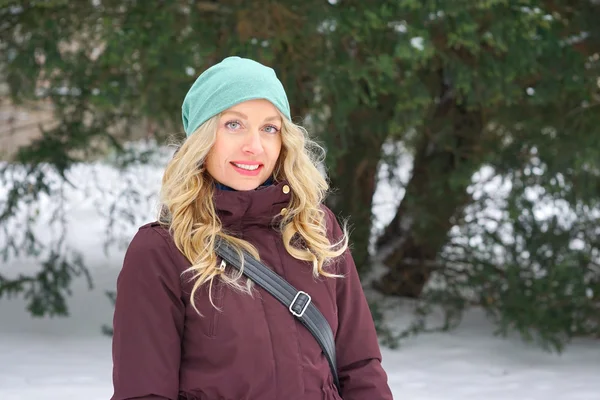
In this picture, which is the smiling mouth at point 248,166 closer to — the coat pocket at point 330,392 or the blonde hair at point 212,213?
the blonde hair at point 212,213

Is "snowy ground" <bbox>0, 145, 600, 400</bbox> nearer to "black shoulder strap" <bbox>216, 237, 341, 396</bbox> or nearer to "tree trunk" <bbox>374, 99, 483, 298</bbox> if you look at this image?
"tree trunk" <bbox>374, 99, 483, 298</bbox>

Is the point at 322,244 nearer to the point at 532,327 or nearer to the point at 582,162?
the point at 582,162

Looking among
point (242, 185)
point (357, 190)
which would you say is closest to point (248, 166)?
point (242, 185)

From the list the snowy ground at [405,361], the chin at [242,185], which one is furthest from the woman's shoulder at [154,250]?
the snowy ground at [405,361]

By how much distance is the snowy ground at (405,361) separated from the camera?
5.43m

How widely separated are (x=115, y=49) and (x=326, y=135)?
1568 mm

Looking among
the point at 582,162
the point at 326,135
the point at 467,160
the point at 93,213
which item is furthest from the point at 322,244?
the point at 93,213

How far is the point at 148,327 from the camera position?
193 cm

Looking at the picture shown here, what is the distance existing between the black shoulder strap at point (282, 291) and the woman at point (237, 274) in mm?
16

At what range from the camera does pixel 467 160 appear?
6.89 m

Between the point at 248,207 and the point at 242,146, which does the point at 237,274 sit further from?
the point at 242,146

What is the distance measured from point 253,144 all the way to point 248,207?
16cm

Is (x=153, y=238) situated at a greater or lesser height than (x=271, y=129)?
lesser

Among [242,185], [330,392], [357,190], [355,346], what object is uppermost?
[357,190]
